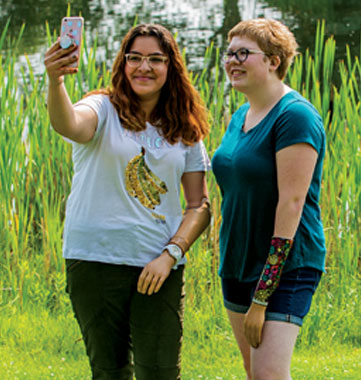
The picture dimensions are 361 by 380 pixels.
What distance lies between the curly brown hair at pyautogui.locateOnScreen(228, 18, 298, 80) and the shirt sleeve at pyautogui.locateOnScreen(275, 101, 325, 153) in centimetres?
19

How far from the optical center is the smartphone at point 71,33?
1631 millimetres

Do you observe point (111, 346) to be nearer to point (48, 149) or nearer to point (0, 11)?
point (48, 149)

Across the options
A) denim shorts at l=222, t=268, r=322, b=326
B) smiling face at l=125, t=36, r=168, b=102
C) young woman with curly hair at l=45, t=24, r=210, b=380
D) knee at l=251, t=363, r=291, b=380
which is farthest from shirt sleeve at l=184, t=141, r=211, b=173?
knee at l=251, t=363, r=291, b=380

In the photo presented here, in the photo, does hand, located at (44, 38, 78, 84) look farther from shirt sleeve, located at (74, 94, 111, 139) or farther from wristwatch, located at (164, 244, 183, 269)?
wristwatch, located at (164, 244, 183, 269)

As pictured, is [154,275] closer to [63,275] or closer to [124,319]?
[124,319]

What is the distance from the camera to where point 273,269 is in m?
1.65

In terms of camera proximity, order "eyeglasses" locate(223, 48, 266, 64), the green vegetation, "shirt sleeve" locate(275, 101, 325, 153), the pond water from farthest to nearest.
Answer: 1. the pond water
2. the green vegetation
3. "eyeglasses" locate(223, 48, 266, 64)
4. "shirt sleeve" locate(275, 101, 325, 153)

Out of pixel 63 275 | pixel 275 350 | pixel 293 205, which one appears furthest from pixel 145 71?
pixel 63 275

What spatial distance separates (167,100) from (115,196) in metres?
0.37

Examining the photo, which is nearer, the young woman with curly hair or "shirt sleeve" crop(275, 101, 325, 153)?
"shirt sleeve" crop(275, 101, 325, 153)

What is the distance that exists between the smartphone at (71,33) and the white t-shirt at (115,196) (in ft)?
0.66

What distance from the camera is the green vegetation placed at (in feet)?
9.98

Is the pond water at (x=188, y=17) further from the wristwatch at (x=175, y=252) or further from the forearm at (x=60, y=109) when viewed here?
the forearm at (x=60, y=109)

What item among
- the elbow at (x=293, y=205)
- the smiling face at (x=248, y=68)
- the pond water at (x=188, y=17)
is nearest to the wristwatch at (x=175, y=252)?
the elbow at (x=293, y=205)
